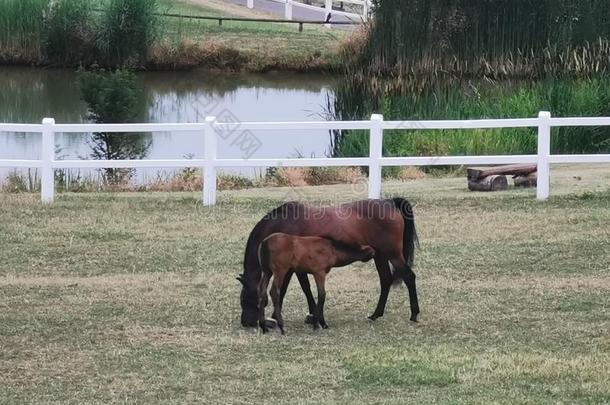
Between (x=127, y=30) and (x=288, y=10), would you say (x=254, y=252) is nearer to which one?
(x=127, y=30)

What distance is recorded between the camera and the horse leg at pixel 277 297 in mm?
9406

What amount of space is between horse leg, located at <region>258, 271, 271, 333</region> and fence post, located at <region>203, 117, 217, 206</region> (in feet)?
21.1

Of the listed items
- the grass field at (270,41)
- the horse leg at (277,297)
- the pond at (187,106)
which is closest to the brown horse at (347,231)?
the horse leg at (277,297)

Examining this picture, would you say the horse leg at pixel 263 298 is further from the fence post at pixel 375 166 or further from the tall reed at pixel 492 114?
the tall reed at pixel 492 114

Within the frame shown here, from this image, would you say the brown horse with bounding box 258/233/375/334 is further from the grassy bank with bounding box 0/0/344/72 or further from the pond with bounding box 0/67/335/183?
the grassy bank with bounding box 0/0/344/72

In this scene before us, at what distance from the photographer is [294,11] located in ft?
148

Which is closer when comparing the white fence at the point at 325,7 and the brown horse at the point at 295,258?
the brown horse at the point at 295,258

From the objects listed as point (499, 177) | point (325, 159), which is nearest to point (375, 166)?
point (325, 159)

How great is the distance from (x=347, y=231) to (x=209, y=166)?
6.56 metres

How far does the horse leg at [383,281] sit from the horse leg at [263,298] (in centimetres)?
95

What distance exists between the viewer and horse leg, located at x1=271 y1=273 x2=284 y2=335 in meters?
9.41

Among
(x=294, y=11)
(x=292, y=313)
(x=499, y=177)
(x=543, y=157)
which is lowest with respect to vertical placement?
(x=292, y=313)

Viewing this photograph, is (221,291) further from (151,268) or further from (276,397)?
(276,397)

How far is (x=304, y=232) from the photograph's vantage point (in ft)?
31.1
